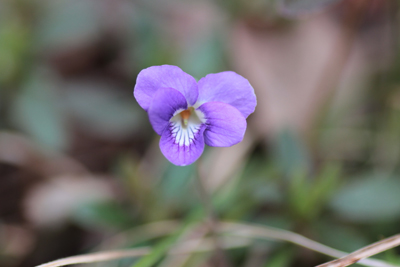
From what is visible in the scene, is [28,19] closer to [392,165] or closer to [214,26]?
[214,26]

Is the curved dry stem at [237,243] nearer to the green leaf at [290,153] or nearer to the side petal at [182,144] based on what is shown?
the green leaf at [290,153]

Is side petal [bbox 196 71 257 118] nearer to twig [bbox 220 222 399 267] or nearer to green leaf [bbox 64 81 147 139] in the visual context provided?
twig [bbox 220 222 399 267]

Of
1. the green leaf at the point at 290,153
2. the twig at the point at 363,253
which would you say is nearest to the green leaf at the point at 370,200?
the green leaf at the point at 290,153

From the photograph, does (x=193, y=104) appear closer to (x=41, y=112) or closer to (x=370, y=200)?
(x=370, y=200)

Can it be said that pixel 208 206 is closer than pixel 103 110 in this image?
Yes

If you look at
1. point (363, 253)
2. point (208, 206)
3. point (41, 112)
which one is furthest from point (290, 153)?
point (41, 112)

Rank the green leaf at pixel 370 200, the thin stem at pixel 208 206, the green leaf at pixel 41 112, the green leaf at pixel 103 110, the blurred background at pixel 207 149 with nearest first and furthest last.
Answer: the thin stem at pixel 208 206
the green leaf at pixel 370 200
the blurred background at pixel 207 149
the green leaf at pixel 41 112
the green leaf at pixel 103 110
